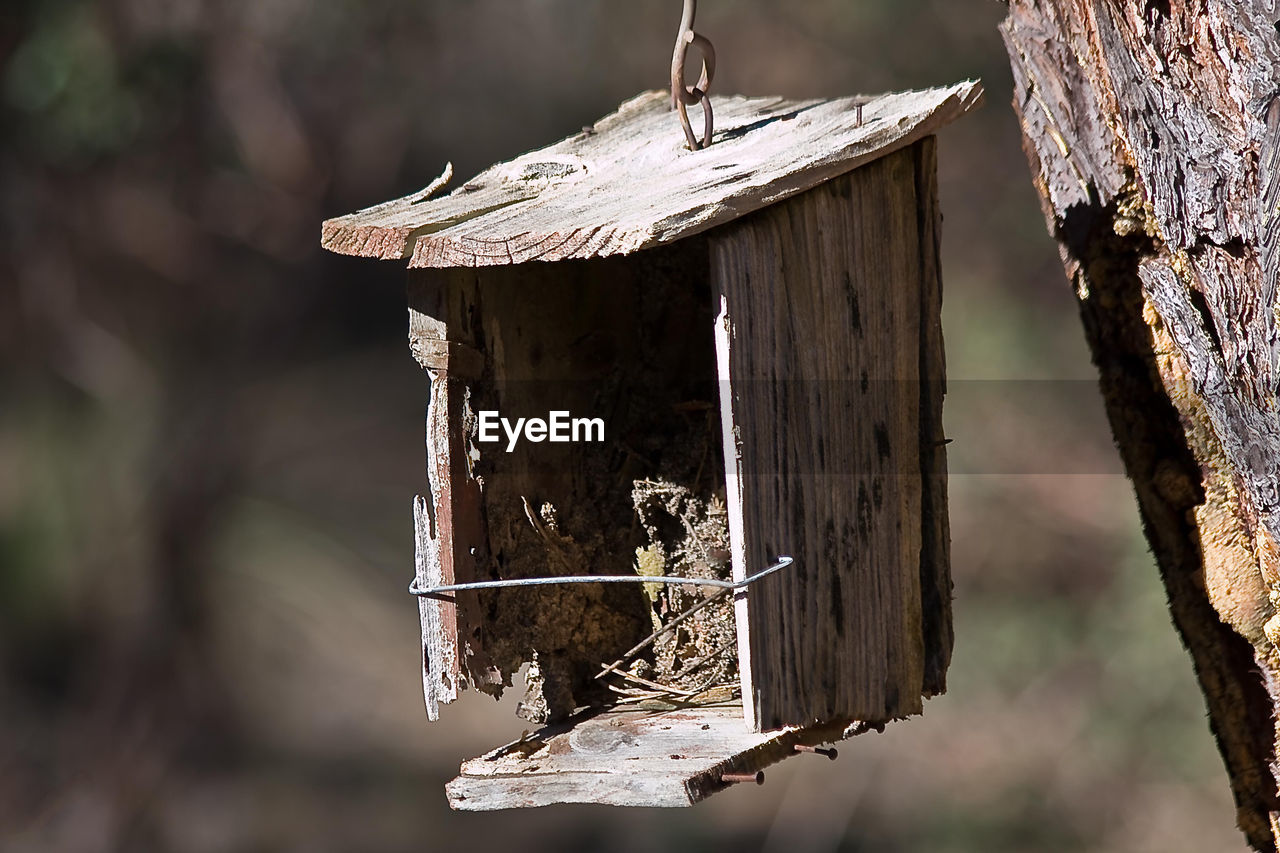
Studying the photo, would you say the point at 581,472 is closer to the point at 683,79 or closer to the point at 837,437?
the point at 837,437

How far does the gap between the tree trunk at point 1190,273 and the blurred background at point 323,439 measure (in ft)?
11.2

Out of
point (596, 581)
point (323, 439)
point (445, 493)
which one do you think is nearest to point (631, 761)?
point (596, 581)

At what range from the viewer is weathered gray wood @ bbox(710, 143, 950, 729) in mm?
1615

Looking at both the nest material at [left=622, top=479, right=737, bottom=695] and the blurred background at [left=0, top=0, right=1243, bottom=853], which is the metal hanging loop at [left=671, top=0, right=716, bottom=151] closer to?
the nest material at [left=622, top=479, right=737, bottom=695]

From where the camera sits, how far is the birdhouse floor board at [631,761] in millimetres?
1546

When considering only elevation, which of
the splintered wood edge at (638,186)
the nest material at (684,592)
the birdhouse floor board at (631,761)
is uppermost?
the splintered wood edge at (638,186)

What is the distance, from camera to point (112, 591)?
6375mm

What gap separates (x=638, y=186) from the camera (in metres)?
1.72

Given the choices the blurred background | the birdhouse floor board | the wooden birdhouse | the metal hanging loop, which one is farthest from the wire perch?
the blurred background

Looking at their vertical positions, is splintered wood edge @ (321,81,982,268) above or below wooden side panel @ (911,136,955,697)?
above

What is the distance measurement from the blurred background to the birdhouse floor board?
382cm

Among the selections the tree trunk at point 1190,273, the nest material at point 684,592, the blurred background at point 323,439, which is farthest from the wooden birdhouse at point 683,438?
the blurred background at point 323,439

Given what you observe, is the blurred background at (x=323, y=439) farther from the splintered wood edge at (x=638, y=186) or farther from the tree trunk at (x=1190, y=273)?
the splintered wood edge at (x=638, y=186)

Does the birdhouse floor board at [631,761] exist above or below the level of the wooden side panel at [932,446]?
below
